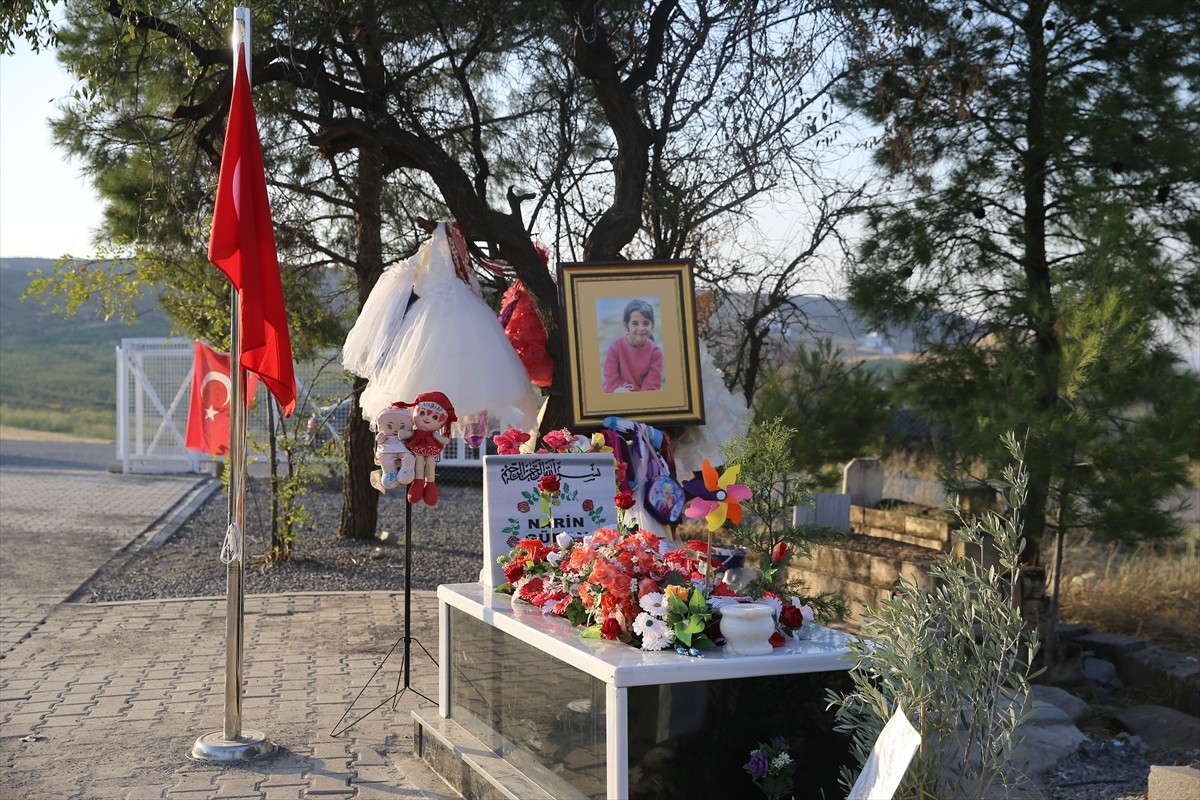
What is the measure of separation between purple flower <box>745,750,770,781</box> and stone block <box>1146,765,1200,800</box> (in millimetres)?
1740

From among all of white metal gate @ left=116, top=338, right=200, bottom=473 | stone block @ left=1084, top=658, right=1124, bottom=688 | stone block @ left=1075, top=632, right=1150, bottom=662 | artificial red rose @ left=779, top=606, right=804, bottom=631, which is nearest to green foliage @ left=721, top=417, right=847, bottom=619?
artificial red rose @ left=779, top=606, right=804, bottom=631

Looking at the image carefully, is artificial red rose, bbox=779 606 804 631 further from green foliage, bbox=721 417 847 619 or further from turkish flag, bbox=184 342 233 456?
turkish flag, bbox=184 342 233 456

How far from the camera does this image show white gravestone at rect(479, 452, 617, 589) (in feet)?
17.3

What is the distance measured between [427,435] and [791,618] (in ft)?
7.46

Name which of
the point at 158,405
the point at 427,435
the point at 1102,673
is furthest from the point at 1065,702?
the point at 158,405

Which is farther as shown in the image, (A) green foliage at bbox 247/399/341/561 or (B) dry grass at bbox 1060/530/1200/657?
(A) green foliage at bbox 247/399/341/561

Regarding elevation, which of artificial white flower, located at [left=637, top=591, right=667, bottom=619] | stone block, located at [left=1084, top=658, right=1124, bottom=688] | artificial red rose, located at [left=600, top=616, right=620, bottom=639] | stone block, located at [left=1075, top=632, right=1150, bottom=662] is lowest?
stone block, located at [left=1084, top=658, right=1124, bottom=688]

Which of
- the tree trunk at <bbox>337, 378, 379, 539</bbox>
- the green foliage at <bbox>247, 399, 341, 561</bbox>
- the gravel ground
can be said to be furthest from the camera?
the tree trunk at <bbox>337, 378, 379, 539</bbox>

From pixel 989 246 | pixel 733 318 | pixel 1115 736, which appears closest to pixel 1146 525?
pixel 1115 736

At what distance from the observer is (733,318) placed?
406 inches

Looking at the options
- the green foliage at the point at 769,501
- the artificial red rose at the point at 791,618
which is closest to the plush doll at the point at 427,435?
the green foliage at the point at 769,501

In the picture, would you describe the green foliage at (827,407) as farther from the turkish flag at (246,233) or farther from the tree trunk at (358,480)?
the tree trunk at (358,480)

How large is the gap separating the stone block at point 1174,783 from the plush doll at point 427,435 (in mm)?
3200

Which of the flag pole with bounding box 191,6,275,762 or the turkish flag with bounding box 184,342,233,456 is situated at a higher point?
the turkish flag with bounding box 184,342,233,456
